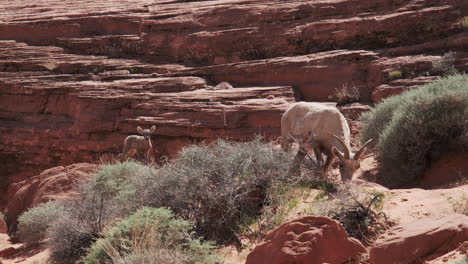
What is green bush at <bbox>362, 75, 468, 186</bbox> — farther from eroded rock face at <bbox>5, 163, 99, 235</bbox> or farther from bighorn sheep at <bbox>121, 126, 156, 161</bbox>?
bighorn sheep at <bbox>121, 126, 156, 161</bbox>

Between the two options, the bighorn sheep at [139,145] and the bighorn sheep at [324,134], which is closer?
the bighorn sheep at [324,134]

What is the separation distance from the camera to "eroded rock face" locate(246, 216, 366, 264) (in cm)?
583

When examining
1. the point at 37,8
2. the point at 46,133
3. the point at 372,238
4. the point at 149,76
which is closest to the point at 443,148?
the point at 372,238

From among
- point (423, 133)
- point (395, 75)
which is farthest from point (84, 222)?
point (395, 75)

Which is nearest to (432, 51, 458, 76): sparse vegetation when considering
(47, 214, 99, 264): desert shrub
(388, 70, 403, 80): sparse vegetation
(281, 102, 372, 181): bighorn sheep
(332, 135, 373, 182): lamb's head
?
(388, 70, 403, 80): sparse vegetation

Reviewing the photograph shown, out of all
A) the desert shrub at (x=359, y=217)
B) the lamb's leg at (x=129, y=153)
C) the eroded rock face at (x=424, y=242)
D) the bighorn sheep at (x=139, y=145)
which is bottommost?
the lamb's leg at (x=129, y=153)

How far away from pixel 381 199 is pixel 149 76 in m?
17.2

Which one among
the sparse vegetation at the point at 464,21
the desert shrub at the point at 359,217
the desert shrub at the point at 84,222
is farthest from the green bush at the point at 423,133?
the sparse vegetation at the point at 464,21

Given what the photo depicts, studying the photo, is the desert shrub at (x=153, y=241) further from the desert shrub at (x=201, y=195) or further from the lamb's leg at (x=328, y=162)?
the lamb's leg at (x=328, y=162)

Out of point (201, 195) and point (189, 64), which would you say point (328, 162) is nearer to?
point (201, 195)

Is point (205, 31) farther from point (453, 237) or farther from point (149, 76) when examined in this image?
Answer: point (453, 237)

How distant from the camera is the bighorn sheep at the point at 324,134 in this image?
970cm

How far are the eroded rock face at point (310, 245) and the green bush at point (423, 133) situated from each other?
5.54m

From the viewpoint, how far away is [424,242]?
5.33m
